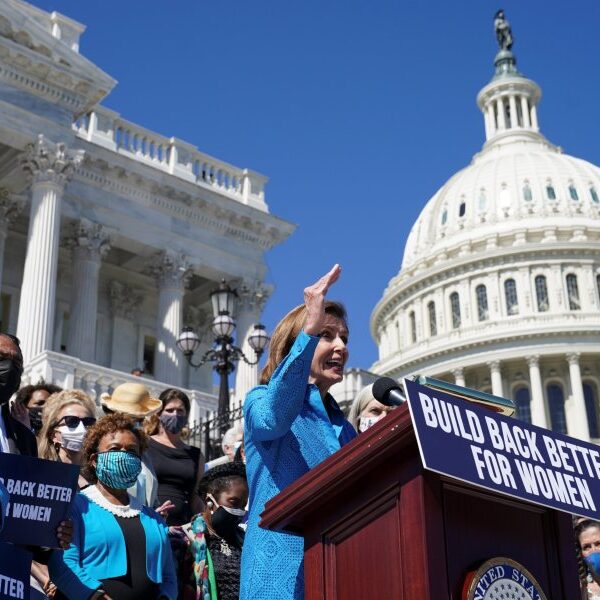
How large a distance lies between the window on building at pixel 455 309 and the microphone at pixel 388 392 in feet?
274

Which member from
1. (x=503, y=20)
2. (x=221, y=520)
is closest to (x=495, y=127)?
(x=503, y=20)

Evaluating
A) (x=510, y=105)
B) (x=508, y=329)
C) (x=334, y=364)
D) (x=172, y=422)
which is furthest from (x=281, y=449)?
(x=510, y=105)

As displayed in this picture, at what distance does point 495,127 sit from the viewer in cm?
10669

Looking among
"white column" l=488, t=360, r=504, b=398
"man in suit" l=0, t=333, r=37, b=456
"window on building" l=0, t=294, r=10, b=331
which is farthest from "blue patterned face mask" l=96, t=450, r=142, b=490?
"white column" l=488, t=360, r=504, b=398

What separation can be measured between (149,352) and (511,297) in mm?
56606

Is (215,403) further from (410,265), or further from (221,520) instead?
(410,265)

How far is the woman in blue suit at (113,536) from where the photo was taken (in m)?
5.12

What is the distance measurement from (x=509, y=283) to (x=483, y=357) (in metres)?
7.35

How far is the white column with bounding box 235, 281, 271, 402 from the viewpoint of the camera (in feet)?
98.1

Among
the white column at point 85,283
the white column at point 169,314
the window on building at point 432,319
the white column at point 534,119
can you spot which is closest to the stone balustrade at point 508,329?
the window on building at point 432,319

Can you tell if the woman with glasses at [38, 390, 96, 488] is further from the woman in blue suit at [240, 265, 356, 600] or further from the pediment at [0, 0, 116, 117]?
the pediment at [0, 0, 116, 117]

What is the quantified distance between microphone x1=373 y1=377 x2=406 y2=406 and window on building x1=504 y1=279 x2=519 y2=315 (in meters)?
81.7

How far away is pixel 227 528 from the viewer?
22.3 feet

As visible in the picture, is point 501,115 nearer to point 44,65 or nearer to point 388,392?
point 44,65
